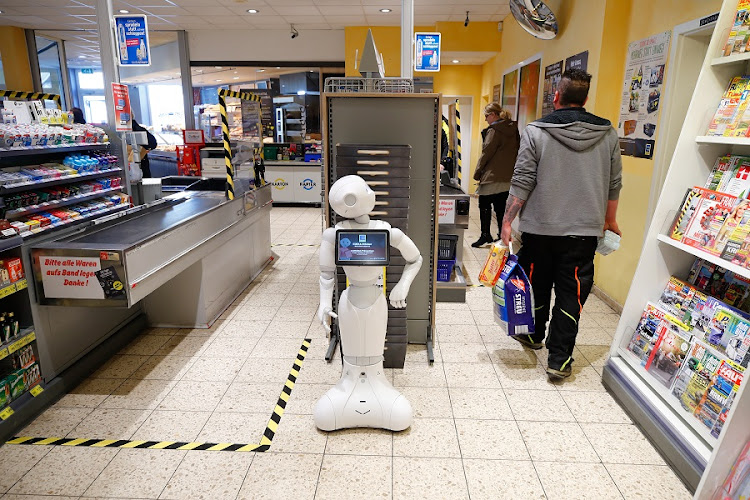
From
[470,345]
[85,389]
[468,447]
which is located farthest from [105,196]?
[468,447]

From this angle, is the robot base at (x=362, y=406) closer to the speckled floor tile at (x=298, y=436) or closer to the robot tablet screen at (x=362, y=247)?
the speckled floor tile at (x=298, y=436)

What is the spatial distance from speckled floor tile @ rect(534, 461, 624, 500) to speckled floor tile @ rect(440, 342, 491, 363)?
109cm

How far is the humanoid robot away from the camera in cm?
238

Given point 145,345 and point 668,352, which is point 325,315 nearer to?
point 668,352

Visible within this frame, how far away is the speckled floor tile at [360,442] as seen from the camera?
2.44 meters

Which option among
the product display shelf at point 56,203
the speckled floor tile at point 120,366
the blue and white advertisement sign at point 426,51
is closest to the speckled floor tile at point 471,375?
the speckled floor tile at point 120,366

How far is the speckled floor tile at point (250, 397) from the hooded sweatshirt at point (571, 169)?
1875 millimetres

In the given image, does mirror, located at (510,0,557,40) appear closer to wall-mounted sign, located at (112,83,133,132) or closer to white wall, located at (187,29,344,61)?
wall-mounted sign, located at (112,83,133,132)

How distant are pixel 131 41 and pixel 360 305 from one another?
4.97 meters

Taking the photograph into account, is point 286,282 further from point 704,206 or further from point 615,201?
point 704,206

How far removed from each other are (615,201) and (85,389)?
343 cm

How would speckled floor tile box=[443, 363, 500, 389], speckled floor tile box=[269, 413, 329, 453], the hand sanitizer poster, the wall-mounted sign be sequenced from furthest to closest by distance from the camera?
the hand sanitizer poster < the wall-mounted sign < speckled floor tile box=[443, 363, 500, 389] < speckled floor tile box=[269, 413, 329, 453]

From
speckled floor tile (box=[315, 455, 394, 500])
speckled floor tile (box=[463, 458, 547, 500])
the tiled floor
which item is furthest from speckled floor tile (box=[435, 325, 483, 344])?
speckled floor tile (box=[315, 455, 394, 500])

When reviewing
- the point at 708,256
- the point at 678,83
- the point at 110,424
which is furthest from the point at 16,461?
the point at 678,83
